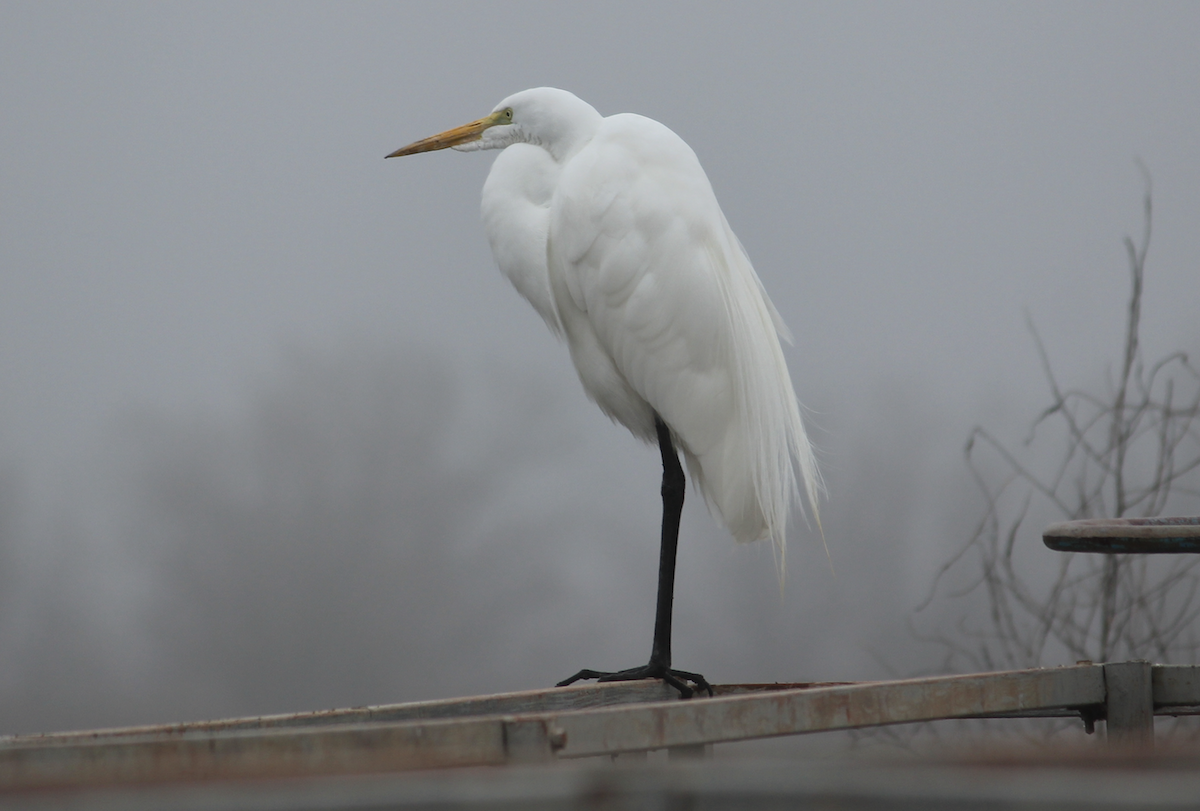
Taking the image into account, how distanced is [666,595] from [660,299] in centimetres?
42

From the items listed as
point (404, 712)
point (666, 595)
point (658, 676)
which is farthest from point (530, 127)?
point (404, 712)

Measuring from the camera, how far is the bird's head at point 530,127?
1.65m

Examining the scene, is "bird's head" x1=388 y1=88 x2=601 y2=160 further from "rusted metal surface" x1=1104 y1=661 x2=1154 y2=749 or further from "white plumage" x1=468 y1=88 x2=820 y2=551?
"rusted metal surface" x1=1104 y1=661 x2=1154 y2=749

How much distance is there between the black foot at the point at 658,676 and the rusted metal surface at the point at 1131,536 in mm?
511

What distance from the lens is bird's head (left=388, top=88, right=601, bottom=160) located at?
165 centimetres

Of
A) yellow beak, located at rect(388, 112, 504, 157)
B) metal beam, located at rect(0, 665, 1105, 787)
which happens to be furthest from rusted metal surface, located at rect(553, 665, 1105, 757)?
yellow beak, located at rect(388, 112, 504, 157)

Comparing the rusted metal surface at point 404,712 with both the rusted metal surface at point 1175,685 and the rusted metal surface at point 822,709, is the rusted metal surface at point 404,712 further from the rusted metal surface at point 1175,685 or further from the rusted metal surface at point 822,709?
the rusted metal surface at point 1175,685

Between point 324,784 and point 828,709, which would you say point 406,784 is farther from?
point 828,709

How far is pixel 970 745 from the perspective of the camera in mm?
259

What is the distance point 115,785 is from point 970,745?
0.64 ft

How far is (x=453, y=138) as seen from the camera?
68.1 inches

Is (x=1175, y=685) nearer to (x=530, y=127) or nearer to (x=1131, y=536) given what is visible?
(x=1131, y=536)

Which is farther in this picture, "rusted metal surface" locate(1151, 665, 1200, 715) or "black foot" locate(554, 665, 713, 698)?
"black foot" locate(554, 665, 713, 698)

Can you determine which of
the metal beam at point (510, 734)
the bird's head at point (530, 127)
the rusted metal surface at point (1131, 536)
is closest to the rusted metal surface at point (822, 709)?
the metal beam at point (510, 734)
